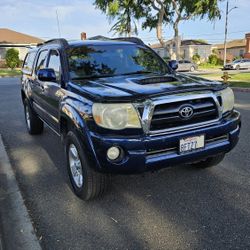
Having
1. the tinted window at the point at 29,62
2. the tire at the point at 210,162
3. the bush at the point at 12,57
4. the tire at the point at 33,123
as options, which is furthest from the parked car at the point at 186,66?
the tire at the point at 210,162

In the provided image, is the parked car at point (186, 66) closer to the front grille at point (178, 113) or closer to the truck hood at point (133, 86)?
the truck hood at point (133, 86)

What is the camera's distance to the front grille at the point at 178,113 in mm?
3117

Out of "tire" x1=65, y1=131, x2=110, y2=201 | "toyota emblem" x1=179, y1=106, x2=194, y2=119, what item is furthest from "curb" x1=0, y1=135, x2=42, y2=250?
"toyota emblem" x1=179, y1=106, x2=194, y2=119

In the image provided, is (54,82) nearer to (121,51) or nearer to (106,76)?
(106,76)

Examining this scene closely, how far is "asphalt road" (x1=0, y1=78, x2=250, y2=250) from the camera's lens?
291 centimetres

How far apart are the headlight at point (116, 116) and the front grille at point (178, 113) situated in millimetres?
204

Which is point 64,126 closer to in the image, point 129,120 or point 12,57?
point 129,120

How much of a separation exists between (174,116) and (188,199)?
3.52ft

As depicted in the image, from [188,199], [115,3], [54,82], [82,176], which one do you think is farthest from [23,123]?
[115,3]

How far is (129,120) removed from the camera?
305cm

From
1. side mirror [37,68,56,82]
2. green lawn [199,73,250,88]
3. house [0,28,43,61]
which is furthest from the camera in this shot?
house [0,28,43,61]

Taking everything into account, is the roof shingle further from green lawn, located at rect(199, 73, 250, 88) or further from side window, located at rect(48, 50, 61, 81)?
side window, located at rect(48, 50, 61, 81)

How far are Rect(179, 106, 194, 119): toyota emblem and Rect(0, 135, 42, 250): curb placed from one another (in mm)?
1858

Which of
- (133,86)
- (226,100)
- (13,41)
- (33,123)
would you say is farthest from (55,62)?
(13,41)
